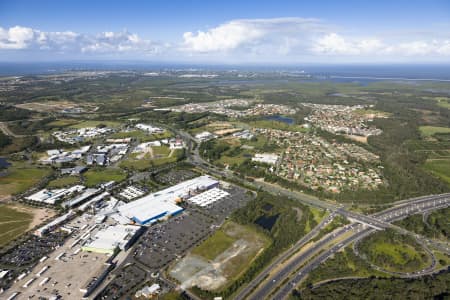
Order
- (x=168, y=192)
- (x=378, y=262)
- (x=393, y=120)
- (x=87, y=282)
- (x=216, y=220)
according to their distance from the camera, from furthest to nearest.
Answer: (x=393, y=120)
(x=168, y=192)
(x=216, y=220)
(x=378, y=262)
(x=87, y=282)

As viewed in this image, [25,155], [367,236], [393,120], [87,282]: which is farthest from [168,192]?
[393,120]

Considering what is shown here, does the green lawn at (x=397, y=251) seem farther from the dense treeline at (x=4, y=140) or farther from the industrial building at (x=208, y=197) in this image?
→ the dense treeline at (x=4, y=140)

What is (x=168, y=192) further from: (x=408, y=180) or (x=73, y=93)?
(x=73, y=93)

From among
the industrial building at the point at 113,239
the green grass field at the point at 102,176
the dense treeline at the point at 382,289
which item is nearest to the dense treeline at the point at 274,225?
the dense treeline at the point at 382,289

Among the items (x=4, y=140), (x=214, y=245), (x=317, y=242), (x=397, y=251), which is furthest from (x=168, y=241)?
(x=4, y=140)

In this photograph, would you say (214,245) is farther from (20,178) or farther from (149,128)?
(149,128)

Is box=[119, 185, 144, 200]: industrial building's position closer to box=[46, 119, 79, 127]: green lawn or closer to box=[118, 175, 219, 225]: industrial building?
box=[118, 175, 219, 225]: industrial building
